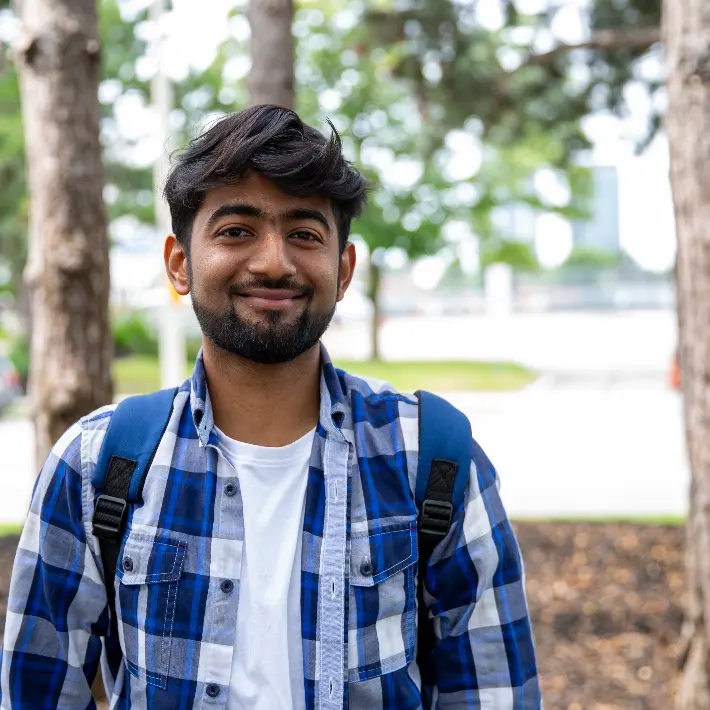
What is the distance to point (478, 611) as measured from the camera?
1710 mm

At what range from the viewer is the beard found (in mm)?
Result: 1710

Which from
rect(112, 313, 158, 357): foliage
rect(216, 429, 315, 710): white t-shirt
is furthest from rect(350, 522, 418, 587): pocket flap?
rect(112, 313, 158, 357): foliage

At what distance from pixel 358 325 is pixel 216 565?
5581 centimetres

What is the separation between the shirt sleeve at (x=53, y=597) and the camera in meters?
1.67

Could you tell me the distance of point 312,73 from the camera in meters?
19.9

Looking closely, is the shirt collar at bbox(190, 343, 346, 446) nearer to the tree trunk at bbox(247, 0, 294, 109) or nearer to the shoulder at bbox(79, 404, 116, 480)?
the shoulder at bbox(79, 404, 116, 480)

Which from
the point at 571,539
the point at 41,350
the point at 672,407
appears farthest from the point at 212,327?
the point at 672,407

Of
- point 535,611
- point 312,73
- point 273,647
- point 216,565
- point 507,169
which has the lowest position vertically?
point 535,611

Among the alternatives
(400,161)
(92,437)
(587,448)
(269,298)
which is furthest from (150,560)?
(400,161)

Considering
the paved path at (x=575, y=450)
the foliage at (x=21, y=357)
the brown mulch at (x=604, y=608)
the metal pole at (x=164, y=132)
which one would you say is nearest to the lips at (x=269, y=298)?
the brown mulch at (x=604, y=608)

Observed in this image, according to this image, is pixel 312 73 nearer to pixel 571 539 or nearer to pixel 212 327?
pixel 571 539

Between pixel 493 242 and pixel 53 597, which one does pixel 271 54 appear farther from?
pixel 493 242

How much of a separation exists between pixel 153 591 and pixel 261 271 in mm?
620

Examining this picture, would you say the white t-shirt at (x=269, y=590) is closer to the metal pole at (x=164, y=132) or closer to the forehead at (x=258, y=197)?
the forehead at (x=258, y=197)
